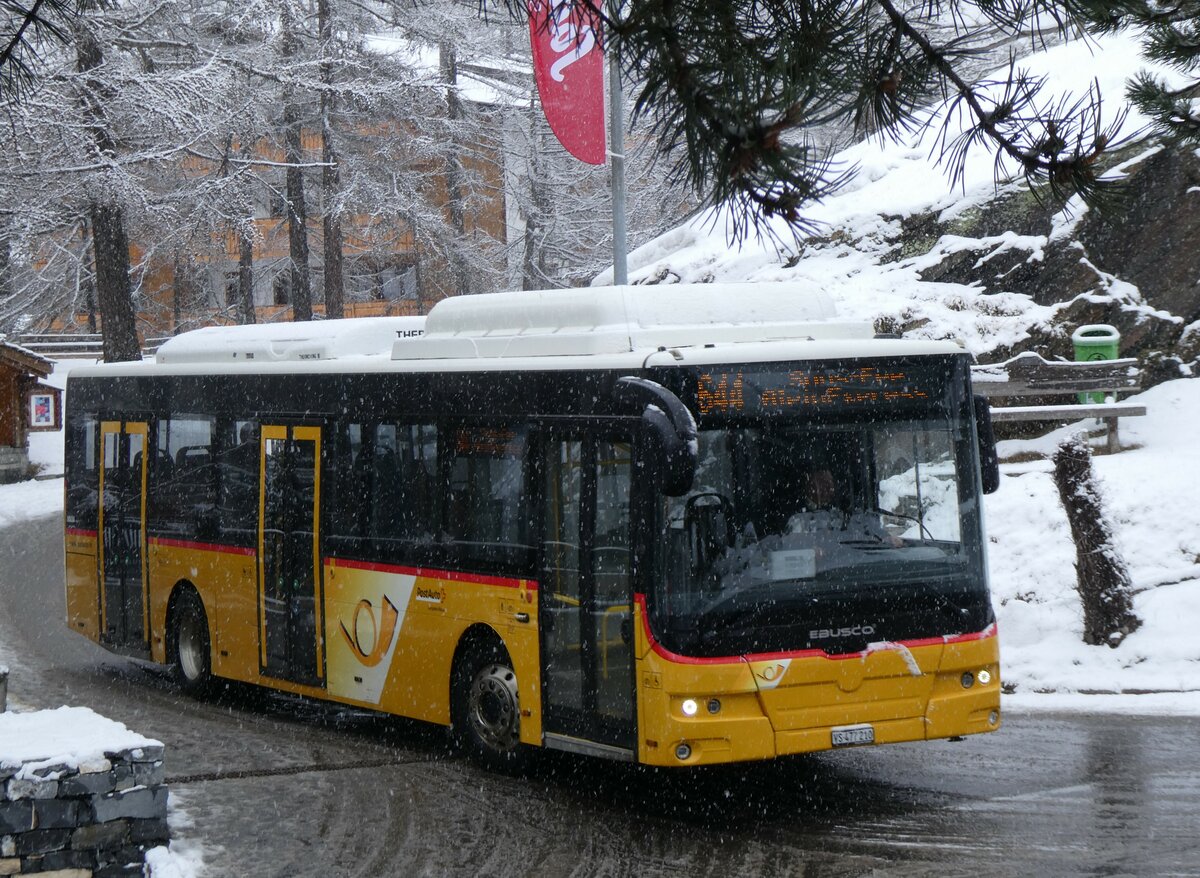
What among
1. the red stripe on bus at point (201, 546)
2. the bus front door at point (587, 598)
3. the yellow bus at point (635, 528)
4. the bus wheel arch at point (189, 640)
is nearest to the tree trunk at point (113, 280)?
the red stripe on bus at point (201, 546)

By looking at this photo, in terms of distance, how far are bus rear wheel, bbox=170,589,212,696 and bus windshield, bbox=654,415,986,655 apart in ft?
21.5

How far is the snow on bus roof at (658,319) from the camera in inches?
402

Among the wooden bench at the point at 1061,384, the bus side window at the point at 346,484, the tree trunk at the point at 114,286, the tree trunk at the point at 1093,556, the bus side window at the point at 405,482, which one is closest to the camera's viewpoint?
the bus side window at the point at 405,482

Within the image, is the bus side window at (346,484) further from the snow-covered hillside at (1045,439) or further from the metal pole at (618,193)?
the metal pole at (618,193)

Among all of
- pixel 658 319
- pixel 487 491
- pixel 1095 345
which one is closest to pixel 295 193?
pixel 1095 345

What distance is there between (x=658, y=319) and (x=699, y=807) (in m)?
3.04

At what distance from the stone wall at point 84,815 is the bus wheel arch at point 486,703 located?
124 inches

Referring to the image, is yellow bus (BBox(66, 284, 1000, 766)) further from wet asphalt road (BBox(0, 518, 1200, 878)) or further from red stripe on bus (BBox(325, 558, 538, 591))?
wet asphalt road (BBox(0, 518, 1200, 878))

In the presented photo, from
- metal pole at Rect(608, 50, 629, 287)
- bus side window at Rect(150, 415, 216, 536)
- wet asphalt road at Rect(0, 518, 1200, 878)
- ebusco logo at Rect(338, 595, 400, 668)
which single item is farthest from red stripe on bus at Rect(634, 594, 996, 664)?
metal pole at Rect(608, 50, 629, 287)

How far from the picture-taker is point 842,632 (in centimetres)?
930

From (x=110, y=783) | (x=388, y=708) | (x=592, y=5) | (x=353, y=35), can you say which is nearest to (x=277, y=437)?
(x=388, y=708)

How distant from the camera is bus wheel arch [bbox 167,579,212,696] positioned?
14.4 metres

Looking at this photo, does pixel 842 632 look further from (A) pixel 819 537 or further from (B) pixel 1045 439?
(B) pixel 1045 439

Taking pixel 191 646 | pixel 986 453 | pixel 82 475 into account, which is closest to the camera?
pixel 986 453
